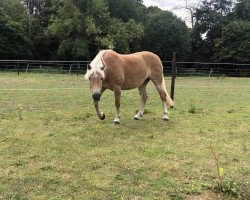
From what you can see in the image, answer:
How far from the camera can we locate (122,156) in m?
5.77

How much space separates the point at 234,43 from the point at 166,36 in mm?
8657

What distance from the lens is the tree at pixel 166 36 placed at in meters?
47.6

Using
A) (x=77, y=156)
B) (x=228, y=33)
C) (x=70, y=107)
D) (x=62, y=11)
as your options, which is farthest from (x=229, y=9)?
(x=77, y=156)

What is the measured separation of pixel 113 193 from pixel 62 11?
40.1 m

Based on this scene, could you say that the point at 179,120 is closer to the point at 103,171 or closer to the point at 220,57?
the point at 103,171

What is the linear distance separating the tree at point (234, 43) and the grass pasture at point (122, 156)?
38.7 metres

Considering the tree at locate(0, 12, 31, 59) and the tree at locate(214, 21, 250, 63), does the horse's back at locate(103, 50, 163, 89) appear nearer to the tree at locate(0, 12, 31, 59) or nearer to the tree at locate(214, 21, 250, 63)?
the tree at locate(0, 12, 31, 59)

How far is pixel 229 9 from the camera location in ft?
183

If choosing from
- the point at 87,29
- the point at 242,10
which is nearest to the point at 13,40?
the point at 87,29

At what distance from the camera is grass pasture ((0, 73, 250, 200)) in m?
4.58

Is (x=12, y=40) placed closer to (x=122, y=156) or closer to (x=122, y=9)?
(x=122, y=9)

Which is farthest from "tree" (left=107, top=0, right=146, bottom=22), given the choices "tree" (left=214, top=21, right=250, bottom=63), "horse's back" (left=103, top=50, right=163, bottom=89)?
"horse's back" (left=103, top=50, right=163, bottom=89)

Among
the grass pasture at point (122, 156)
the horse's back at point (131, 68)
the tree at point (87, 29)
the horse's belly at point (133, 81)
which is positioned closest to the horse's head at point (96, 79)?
the horse's back at point (131, 68)

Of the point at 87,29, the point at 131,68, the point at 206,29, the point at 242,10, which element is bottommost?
the point at 131,68
